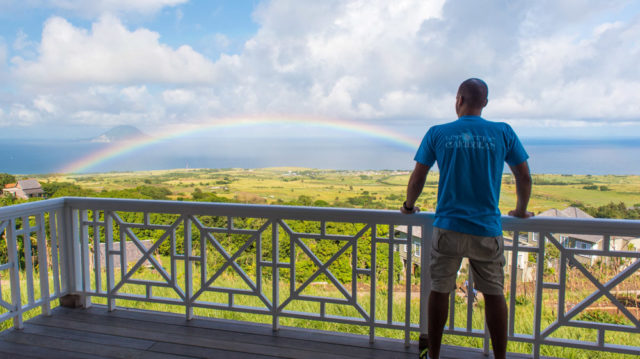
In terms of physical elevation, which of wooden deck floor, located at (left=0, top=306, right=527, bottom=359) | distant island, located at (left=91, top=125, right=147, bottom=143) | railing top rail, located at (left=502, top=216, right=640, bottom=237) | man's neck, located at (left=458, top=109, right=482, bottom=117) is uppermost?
distant island, located at (left=91, top=125, right=147, bottom=143)

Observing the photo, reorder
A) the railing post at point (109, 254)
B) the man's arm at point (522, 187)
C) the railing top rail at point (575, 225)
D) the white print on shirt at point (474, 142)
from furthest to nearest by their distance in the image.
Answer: the railing post at point (109, 254), the railing top rail at point (575, 225), the man's arm at point (522, 187), the white print on shirt at point (474, 142)

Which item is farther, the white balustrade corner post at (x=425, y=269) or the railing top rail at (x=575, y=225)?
the white balustrade corner post at (x=425, y=269)

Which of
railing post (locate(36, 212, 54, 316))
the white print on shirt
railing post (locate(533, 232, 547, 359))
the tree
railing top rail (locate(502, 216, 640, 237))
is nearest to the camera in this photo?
the white print on shirt

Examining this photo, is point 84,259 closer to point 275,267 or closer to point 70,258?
point 70,258

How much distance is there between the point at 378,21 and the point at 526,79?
4.86 meters

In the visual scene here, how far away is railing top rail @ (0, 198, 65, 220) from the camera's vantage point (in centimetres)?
226

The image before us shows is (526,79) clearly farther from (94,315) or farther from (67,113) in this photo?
(67,113)

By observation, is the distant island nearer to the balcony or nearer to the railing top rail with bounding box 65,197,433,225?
the balcony

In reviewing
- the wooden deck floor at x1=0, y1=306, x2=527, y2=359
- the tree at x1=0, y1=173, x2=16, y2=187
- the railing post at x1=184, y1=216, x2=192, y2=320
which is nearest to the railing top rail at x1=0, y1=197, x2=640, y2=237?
the railing post at x1=184, y1=216, x2=192, y2=320

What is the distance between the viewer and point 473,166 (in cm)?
162

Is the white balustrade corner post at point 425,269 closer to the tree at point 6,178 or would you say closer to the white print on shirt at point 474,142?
the white print on shirt at point 474,142

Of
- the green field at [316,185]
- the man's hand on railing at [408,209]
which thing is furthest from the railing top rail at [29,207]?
the green field at [316,185]

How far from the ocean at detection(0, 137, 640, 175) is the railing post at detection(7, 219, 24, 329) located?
5.42 meters

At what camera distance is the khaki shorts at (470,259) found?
5.49 feet
